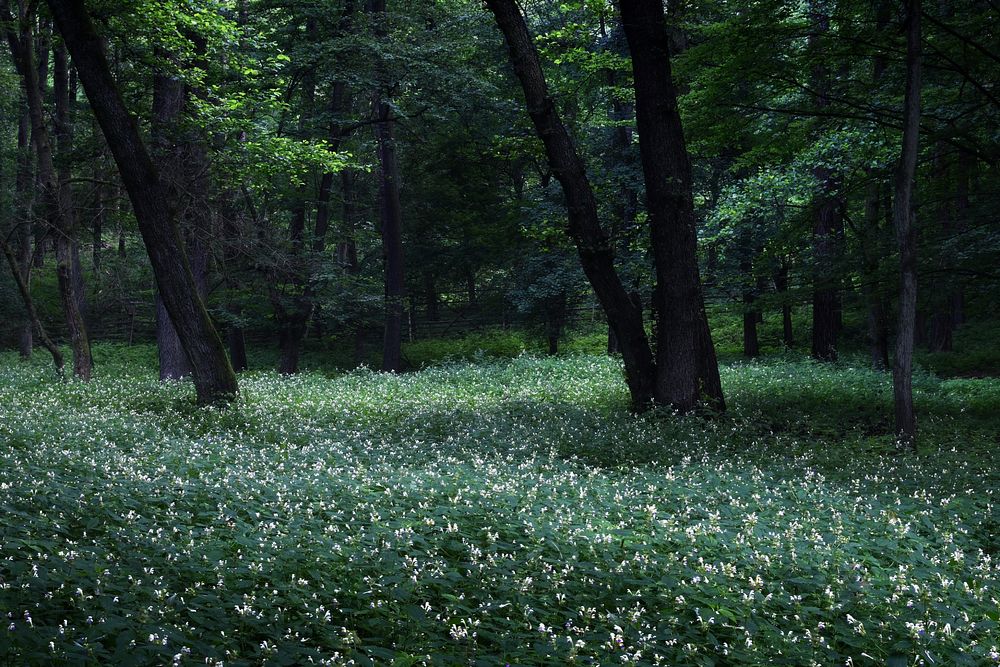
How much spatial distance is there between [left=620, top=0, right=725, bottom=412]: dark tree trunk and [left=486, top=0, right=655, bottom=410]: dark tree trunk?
47cm

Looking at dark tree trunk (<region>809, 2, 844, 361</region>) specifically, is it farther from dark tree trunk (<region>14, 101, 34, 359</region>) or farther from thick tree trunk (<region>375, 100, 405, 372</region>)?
dark tree trunk (<region>14, 101, 34, 359</region>)

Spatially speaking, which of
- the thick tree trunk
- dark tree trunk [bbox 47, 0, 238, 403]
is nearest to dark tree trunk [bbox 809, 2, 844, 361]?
dark tree trunk [bbox 47, 0, 238, 403]

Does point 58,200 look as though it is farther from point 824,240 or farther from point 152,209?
point 824,240

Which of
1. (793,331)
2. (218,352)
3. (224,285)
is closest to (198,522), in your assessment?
(218,352)

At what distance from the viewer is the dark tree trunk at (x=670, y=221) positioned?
11742 mm

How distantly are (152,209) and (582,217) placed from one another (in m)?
7.27

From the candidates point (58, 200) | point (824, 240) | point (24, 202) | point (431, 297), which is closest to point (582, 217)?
point (824, 240)

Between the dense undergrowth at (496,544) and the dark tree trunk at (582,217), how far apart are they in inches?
68.6

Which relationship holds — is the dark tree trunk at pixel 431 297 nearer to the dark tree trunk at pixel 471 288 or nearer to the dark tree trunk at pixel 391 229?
the dark tree trunk at pixel 471 288

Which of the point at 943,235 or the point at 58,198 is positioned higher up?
the point at 58,198

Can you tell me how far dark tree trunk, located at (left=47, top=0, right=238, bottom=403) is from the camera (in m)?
12.4

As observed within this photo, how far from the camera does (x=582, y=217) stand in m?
12.4

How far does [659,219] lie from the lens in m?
12.0

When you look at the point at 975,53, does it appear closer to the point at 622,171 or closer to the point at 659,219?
the point at 659,219
